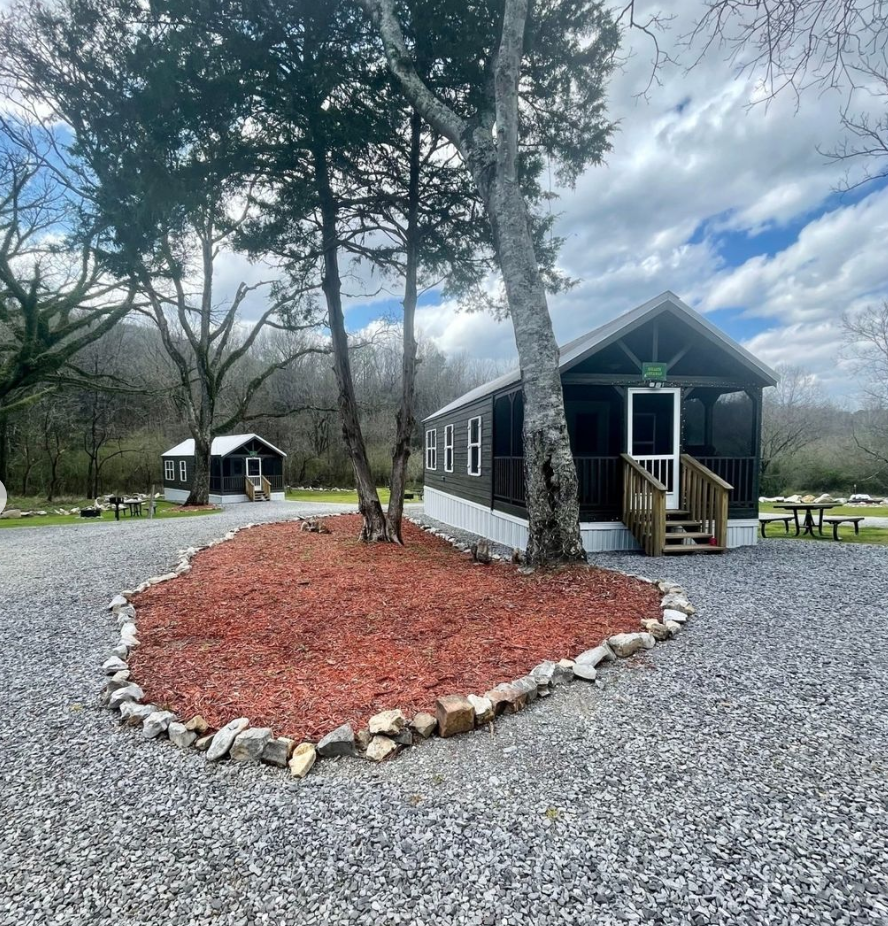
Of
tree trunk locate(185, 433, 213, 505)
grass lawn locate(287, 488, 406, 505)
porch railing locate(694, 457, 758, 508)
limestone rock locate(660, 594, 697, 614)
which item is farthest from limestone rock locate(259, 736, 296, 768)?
grass lawn locate(287, 488, 406, 505)

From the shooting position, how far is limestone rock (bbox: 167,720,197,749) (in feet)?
8.66

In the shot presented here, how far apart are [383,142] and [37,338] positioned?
40.6 feet

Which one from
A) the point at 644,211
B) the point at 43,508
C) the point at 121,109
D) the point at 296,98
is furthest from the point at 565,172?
the point at 43,508

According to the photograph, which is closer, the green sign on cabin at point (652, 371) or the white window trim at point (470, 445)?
the green sign on cabin at point (652, 371)

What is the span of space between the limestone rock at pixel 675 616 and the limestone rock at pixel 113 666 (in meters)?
4.47

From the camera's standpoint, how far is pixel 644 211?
33.8 feet

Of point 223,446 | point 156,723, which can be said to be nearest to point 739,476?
point 156,723

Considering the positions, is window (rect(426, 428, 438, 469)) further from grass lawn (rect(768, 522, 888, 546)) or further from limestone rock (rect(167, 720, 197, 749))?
limestone rock (rect(167, 720, 197, 749))

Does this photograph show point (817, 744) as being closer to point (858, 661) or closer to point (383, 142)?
point (858, 661)

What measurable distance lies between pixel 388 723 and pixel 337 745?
0.93ft

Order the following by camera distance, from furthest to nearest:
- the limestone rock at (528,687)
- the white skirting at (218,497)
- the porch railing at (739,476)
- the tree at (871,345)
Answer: the white skirting at (218,497) < the tree at (871,345) < the porch railing at (739,476) < the limestone rock at (528,687)

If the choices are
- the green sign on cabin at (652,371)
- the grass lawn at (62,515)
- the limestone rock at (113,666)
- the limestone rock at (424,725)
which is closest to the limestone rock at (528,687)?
the limestone rock at (424,725)

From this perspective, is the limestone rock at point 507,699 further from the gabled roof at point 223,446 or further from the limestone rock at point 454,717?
the gabled roof at point 223,446

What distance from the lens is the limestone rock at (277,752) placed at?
95.7 inches
